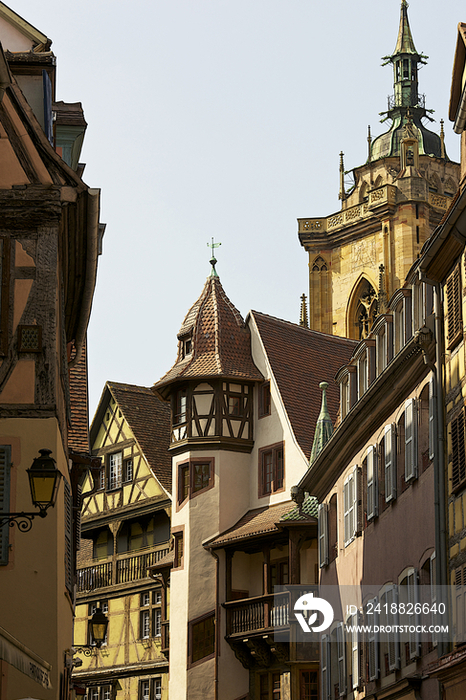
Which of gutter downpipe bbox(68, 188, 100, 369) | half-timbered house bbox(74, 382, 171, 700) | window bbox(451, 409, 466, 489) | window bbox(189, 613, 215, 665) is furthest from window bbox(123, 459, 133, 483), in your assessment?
window bbox(451, 409, 466, 489)

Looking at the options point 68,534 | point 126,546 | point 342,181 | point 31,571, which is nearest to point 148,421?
point 126,546

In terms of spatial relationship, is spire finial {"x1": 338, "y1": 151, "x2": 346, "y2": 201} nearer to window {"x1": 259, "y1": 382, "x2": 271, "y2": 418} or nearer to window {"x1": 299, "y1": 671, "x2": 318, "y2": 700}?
window {"x1": 259, "y1": 382, "x2": 271, "y2": 418}

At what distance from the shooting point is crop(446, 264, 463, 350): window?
17.4 m

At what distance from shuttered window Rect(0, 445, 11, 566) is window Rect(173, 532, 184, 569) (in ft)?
68.5

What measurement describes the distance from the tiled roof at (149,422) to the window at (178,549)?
129 inches

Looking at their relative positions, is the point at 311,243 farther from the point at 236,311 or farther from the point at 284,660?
the point at 284,660

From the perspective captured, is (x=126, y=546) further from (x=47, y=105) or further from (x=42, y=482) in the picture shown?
(x=42, y=482)

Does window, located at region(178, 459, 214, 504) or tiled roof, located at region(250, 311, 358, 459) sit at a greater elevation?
tiled roof, located at region(250, 311, 358, 459)

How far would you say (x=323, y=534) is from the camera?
27.5m

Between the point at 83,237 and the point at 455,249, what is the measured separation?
16.5ft

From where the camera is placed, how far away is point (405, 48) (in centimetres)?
7500

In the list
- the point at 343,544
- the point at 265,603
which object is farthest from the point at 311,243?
the point at 343,544

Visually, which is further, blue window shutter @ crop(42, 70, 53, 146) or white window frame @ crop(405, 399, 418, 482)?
white window frame @ crop(405, 399, 418, 482)

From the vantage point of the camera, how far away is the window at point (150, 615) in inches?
1508
